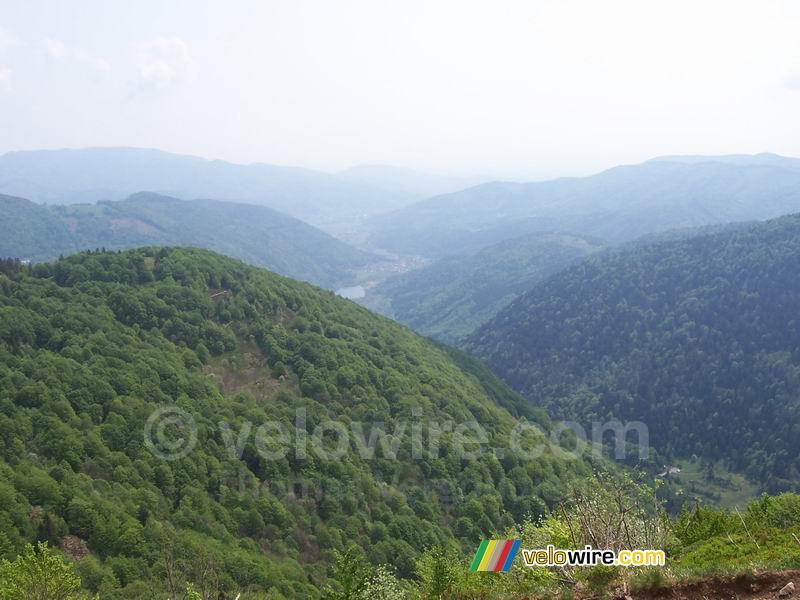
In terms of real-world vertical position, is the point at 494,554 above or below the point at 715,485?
above

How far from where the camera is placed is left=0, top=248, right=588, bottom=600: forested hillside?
1980 inches

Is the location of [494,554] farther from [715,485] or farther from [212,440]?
[715,485]

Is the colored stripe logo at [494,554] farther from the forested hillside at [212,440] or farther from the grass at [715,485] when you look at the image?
the grass at [715,485]

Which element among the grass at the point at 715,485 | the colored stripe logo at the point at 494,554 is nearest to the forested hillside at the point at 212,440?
the colored stripe logo at the point at 494,554

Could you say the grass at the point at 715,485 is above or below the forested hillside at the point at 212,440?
below

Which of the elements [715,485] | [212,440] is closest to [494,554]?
[212,440]

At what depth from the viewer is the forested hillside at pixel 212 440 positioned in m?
50.3

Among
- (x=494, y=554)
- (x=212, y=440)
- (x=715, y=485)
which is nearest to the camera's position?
(x=494, y=554)

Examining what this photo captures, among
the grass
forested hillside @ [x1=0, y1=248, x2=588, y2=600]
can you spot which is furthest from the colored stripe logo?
the grass

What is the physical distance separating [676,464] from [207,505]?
138 metres

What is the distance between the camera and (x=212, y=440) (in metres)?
70.1

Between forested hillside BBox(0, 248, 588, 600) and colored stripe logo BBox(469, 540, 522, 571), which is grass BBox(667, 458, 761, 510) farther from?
colored stripe logo BBox(469, 540, 522, 571)

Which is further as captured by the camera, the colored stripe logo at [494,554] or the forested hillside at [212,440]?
the forested hillside at [212,440]

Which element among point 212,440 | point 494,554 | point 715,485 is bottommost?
point 715,485
